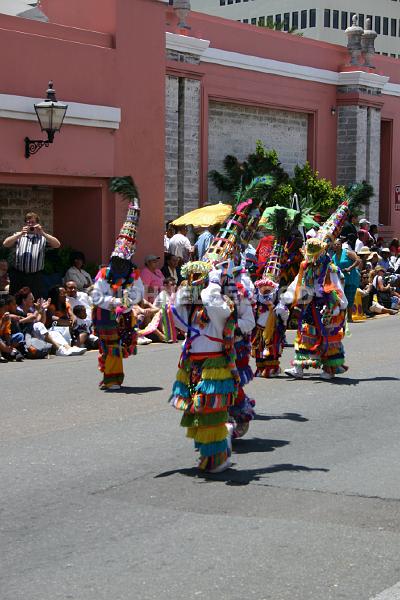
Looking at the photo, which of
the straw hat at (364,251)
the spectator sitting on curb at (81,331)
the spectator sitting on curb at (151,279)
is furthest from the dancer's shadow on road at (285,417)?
the straw hat at (364,251)

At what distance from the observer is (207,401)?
820 centimetres

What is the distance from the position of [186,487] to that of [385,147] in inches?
932

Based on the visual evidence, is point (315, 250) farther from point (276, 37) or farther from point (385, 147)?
point (385, 147)

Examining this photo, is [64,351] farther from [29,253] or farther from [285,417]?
[285,417]

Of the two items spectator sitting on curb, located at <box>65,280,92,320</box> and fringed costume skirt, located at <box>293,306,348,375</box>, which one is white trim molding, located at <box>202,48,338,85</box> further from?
fringed costume skirt, located at <box>293,306,348,375</box>

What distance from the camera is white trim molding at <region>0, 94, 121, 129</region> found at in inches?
695

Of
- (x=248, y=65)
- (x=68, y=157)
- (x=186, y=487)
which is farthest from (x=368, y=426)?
(x=248, y=65)

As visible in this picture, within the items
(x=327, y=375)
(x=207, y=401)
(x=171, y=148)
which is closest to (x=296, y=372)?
(x=327, y=375)

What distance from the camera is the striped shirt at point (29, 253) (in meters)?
16.0

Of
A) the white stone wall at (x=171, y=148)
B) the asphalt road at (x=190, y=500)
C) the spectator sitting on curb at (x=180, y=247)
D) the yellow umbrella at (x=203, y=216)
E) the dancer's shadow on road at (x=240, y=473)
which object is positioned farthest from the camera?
the white stone wall at (x=171, y=148)

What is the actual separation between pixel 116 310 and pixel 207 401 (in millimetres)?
4121

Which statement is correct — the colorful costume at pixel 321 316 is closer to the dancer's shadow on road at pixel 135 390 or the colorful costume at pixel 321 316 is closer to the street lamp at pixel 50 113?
the dancer's shadow on road at pixel 135 390

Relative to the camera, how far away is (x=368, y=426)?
406 inches

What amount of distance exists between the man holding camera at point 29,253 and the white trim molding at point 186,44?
7.26m
